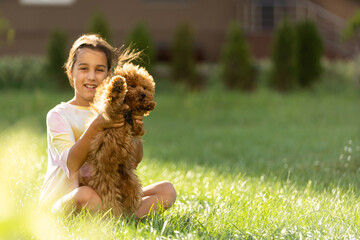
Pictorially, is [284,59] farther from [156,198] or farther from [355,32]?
[156,198]

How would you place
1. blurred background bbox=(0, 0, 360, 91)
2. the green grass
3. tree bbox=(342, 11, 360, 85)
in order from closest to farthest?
the green grass → tree bbox=(342, 11, 360, 85) → blurred background bbox=(0, 0, 360, 91)

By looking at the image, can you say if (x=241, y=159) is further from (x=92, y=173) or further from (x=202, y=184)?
A: (x=92, y=173)

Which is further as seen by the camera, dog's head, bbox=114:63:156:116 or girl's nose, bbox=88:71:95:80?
girl's nose, bbox=88:71:95:80

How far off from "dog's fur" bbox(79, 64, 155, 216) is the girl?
0.10m

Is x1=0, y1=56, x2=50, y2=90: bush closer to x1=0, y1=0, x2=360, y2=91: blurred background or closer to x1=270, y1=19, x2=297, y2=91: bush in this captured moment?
x1=0, y1=0, x2=360, y2=91: blurred background

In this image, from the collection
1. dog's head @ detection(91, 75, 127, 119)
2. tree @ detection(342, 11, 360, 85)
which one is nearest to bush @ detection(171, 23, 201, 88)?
tree @ detection(342, 11, 360, 85)

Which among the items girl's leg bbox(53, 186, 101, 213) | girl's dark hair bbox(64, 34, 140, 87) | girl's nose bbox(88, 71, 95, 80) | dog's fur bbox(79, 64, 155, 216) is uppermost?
girl's dark hair bbox(64, 34, 140, 87)

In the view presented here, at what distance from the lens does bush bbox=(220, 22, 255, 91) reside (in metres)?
18.5

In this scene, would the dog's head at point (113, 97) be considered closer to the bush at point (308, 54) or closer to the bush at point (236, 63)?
the bush at point (236, 63)

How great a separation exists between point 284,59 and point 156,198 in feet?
51.8

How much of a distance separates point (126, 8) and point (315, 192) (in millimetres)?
19291

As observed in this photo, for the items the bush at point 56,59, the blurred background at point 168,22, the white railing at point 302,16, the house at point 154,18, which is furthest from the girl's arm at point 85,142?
the white railing at point 302,16

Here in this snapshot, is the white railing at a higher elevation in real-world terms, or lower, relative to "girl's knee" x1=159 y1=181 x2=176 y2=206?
higher

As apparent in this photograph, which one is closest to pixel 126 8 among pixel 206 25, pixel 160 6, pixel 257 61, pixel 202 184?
pixel 160 6
